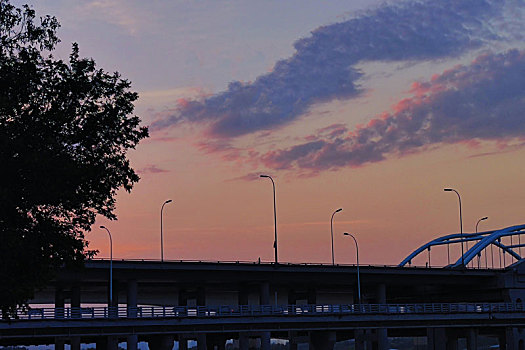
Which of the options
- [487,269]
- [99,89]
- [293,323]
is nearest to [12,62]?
[99,89]

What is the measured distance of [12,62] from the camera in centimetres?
4197

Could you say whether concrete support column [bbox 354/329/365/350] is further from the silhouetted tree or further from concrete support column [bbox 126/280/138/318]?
the silhouetted tree

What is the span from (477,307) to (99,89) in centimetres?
7097

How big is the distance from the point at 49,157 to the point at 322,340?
59500 millimetres

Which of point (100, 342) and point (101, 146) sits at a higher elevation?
point (101, 146)

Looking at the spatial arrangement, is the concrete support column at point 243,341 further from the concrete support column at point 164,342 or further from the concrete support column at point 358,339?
the concrete support column at point 164,342

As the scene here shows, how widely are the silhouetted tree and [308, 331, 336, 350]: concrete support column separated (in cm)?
5352

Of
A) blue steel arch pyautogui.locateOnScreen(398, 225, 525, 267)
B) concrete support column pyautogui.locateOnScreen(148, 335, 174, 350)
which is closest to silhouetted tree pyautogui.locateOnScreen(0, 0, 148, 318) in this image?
concrete support column pyautogui.locateOnScreen(148, 335, 174, 350)

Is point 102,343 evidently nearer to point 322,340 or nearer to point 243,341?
point 243,341

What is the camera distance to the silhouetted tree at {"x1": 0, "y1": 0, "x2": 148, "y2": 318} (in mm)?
40031

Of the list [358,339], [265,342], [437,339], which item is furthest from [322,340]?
[437,339]

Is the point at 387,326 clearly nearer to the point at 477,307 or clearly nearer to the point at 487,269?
the point at 477,307

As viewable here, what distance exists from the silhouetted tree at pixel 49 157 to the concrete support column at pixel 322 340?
176ft

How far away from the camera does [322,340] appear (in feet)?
309
